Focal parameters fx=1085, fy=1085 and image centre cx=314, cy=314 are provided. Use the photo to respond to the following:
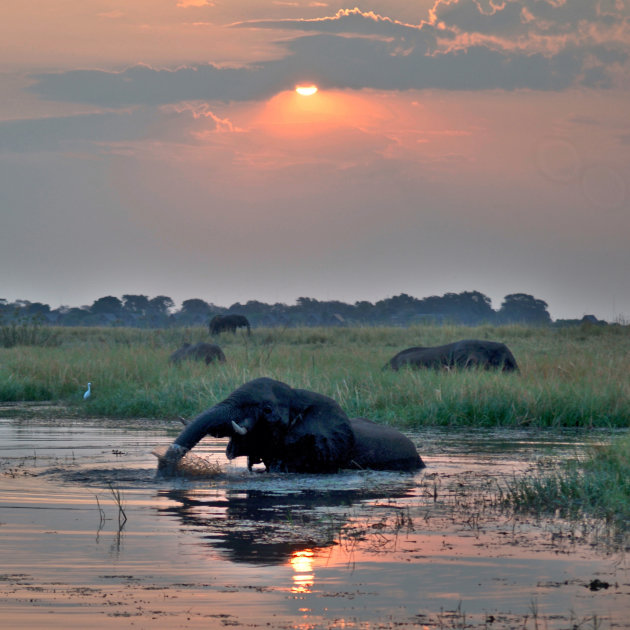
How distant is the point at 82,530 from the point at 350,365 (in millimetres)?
13064

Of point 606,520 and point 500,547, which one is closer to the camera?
point 500,547

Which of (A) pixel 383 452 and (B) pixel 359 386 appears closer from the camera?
(A) pixel 383 452

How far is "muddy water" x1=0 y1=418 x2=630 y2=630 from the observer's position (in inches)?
189

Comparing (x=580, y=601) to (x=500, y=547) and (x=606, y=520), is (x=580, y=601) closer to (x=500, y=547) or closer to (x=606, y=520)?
(x=500, y=547)

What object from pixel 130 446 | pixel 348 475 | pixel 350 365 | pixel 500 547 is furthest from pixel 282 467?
pixel 350 365

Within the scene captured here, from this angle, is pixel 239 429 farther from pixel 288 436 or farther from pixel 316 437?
pixel 316 437

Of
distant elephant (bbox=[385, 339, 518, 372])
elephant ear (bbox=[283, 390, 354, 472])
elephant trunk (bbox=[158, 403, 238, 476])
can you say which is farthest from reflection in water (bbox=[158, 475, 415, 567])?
distant elephant (bbox=[385, 339, 518, 372])

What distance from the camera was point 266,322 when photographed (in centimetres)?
6806

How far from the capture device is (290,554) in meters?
6.05

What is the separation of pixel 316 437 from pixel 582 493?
240cm

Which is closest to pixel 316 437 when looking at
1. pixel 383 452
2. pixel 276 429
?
pixel 276 429

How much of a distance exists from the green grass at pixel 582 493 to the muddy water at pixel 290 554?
0.25m

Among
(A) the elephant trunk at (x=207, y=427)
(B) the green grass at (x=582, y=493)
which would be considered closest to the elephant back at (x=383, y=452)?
(B) the green grass at (x=582, y=493)

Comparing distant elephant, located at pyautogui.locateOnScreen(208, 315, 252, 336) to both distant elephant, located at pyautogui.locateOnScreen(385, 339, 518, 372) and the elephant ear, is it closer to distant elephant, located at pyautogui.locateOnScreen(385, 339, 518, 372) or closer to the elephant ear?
distant elephant, located at pyautogui.locateOnScreen(385, 339, 518, 372)
